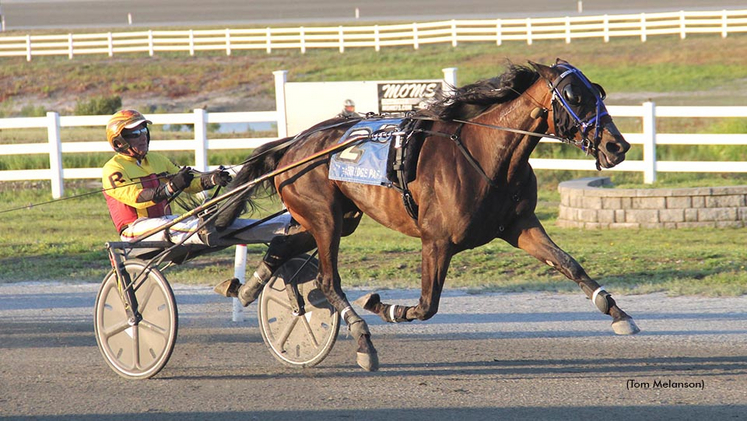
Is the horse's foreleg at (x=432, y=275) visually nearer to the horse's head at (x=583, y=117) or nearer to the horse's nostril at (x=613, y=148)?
the horse's head at (x=583, y=117)

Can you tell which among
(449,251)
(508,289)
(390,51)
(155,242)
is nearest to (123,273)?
Result: (155,242)

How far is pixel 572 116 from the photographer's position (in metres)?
5.28

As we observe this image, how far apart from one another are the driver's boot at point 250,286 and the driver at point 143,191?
23cm

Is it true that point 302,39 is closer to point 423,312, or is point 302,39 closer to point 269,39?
point 269,39

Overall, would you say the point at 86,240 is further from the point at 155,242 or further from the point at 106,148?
the point at 155,242

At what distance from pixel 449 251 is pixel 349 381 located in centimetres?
98

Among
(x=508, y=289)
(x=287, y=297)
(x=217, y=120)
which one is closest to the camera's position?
(x=287, y=297)

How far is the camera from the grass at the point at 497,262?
29.1 feet

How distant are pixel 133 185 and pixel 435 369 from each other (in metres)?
2.17

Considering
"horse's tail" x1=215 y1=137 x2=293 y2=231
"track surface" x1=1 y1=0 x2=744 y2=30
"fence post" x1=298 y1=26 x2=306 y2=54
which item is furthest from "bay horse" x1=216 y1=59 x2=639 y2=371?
"track surface" x1=1 y1=0 x2=744 y2=30

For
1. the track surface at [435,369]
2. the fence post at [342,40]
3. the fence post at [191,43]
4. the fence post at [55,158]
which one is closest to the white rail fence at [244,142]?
the fence post at [55,158]

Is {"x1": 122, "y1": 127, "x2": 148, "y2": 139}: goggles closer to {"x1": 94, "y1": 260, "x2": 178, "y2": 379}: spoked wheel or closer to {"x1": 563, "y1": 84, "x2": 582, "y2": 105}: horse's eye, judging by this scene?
{"x1": 94, "y1": 260, "x2": 178, "y2": 379}: spoked wheel

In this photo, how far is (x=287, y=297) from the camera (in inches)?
255

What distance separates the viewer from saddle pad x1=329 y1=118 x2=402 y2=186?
588 cm
